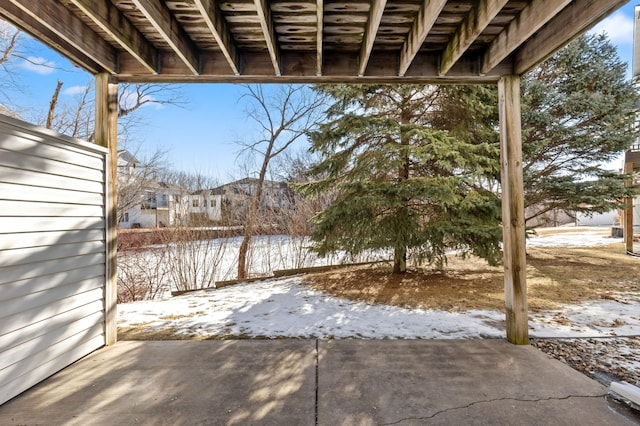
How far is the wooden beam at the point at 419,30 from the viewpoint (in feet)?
6.41

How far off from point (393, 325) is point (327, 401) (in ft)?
5.04

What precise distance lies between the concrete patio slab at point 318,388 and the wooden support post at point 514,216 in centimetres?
28

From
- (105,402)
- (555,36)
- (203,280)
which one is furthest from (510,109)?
(203,280)

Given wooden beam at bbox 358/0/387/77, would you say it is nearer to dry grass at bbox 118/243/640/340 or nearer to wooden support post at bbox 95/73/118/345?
wooden support post at bbox 95/73/118/345

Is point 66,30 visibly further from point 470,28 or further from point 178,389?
point 470,28

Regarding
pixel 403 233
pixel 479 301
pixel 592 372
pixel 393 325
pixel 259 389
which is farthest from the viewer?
pixel 403 233

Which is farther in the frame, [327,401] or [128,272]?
[128,272]

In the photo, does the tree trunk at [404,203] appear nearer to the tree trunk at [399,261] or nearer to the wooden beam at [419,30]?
the tree trunk at [399,261]

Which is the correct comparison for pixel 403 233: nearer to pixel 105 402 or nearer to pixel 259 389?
pixel 259 389

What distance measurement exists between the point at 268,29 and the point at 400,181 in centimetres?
314

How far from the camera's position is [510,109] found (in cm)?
266

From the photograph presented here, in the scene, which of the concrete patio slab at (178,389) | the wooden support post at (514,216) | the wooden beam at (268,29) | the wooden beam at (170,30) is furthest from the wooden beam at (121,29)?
the wooden support post at (514,216)

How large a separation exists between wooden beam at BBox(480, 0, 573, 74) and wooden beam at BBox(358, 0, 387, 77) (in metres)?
1.06

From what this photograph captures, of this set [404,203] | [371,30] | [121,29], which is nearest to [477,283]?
[404,203]
